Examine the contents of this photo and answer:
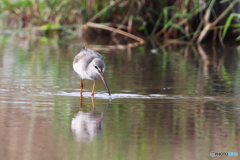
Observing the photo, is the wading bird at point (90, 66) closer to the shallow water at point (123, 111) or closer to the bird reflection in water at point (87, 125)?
the shallow water at point (123, 111)

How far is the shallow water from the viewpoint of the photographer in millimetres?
4801

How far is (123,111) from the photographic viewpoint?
6.43 metres

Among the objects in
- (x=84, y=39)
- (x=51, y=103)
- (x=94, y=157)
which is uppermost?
(x=84, y=39)

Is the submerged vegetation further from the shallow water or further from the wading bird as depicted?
the wading bird

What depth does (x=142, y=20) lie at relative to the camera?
641 inches

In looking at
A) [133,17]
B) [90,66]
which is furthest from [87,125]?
[133,17]

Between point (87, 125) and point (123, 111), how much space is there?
808 mm

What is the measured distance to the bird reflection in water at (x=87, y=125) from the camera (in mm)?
5230

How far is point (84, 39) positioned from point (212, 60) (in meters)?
5.51

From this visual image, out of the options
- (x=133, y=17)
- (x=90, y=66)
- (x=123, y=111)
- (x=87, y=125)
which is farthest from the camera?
(x=133, y=17)

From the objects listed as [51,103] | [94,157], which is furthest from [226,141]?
[51,103]

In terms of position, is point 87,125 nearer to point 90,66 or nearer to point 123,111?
point 123,111

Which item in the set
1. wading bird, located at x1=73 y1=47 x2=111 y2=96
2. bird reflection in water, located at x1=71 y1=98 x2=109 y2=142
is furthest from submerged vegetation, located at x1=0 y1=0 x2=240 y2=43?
bird reflection in water, located at x1=71 y1=98 x2=109 y2=142

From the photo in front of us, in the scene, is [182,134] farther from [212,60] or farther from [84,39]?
[84,39]
